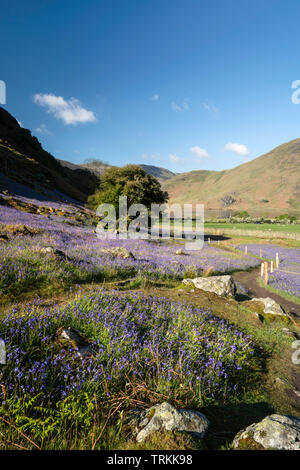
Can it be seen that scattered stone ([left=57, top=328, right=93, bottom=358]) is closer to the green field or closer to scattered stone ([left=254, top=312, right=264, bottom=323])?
scattered stone ([left=254, top=312, right=264, bottom=323])

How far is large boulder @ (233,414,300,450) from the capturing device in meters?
2.18

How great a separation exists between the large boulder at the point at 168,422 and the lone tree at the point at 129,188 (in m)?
33.9

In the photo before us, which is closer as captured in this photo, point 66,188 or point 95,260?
point 95,260

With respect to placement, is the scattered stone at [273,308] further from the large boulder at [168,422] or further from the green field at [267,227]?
the green field at [267,227]

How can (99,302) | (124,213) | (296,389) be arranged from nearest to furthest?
(296,389) < (99,302) < (124,213)

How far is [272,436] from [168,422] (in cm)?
104

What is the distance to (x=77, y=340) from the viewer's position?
379 centimetres

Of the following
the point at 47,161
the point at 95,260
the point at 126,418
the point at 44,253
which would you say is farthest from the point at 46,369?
the point at 47,161

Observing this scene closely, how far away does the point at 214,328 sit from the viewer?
5672mm

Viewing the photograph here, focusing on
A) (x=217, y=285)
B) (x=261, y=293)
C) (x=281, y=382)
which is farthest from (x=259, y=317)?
(x=261, y=293)

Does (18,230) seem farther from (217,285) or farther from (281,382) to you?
(281,382)

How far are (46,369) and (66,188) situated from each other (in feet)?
206

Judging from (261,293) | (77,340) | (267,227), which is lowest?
(261,293)
